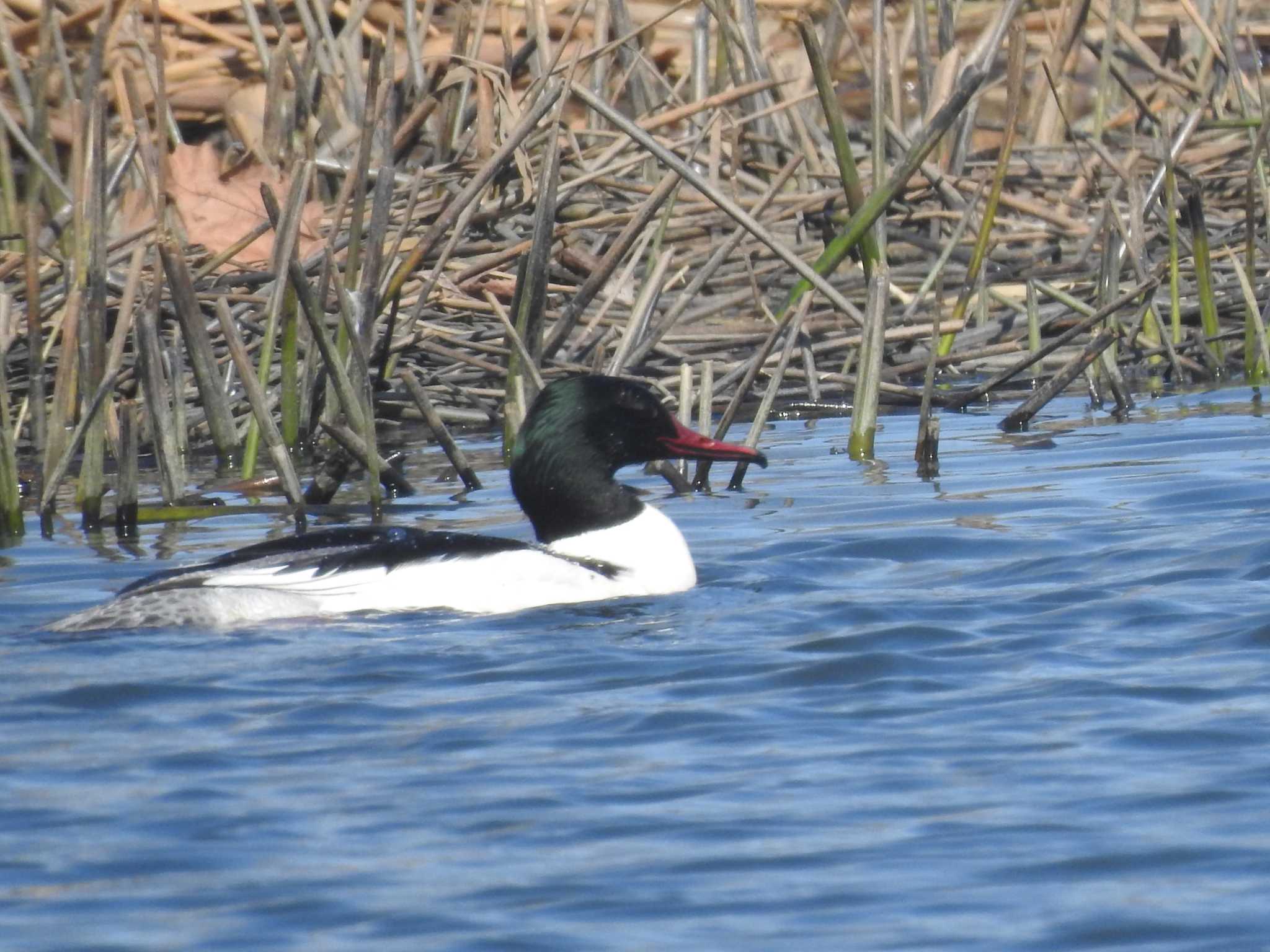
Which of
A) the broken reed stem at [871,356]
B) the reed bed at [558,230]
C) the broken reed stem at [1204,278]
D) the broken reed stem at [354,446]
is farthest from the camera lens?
the broken reed stem at [1204,278]

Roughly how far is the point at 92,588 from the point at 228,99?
18.2ft

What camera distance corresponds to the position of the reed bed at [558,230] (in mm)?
7082

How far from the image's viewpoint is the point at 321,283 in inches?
289

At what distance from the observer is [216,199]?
30.2ft

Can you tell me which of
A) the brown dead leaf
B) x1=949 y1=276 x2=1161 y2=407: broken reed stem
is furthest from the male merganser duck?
the brown dead leaf

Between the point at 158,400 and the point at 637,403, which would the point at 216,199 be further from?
the point at 637,403

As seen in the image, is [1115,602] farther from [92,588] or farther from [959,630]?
[92,588]

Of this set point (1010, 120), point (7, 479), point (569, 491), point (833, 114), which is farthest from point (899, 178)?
point (7, 479)

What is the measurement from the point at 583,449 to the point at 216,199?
3292mm

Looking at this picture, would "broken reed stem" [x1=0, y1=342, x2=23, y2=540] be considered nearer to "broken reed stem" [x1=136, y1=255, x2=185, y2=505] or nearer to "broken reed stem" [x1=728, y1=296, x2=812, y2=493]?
"broken reed stem" [x1=136, y1=255, x2=185, y2=505]

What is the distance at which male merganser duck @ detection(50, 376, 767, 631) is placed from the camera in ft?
18.9

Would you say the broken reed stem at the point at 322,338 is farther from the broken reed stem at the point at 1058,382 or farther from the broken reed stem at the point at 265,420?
the broken reed stem at the point at 1058,382

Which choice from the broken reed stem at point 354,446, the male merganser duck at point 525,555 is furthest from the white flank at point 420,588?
the broken reed stem at point 354,446

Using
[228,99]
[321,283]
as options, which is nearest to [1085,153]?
[228,99]
